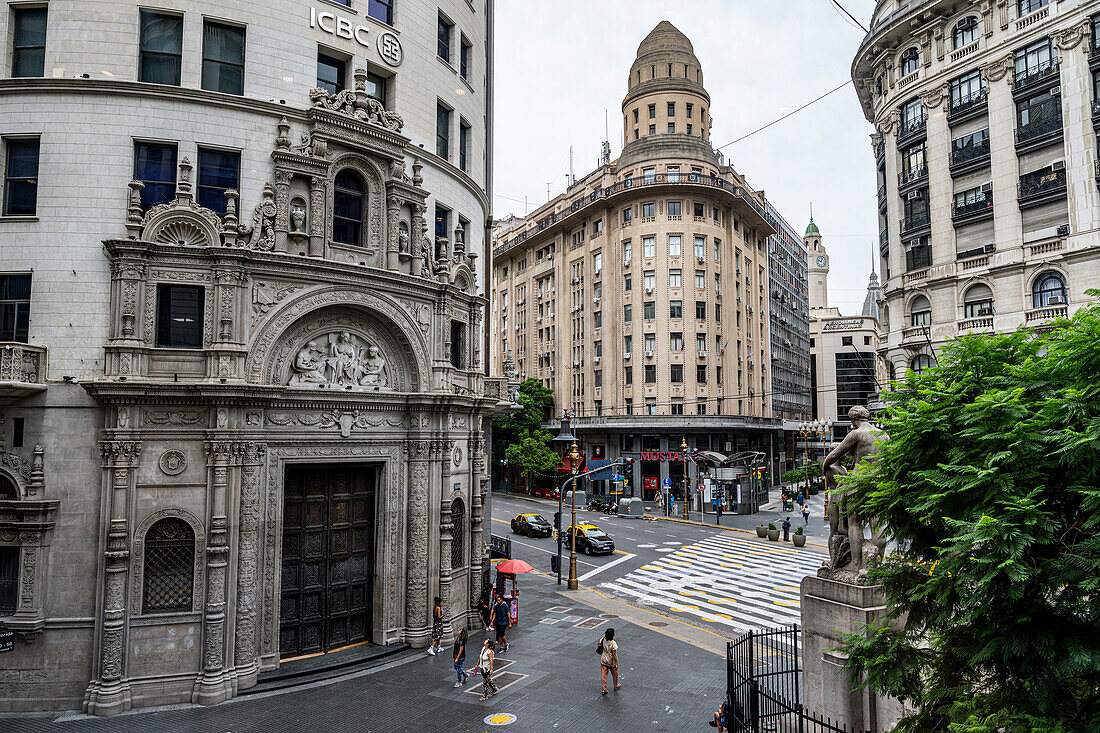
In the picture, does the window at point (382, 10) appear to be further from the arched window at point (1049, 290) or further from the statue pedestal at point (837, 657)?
the arched window at point (1049, 290)

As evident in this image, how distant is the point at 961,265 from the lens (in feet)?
135

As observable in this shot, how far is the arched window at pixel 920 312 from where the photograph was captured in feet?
141

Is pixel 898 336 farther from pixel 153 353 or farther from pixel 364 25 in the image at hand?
pixel 153 353

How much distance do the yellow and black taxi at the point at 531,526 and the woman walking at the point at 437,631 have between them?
83.6ft

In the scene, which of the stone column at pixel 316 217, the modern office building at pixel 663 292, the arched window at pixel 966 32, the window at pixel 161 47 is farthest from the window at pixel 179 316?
the modern office building at pixel 663 292

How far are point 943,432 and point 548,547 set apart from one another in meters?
36.8

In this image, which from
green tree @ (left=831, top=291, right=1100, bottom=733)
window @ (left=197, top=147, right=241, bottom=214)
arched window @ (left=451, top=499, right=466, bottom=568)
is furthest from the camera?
arched window @ (left=451, top=499, right=466, bottom=568)

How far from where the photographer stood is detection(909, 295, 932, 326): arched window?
43000 mm

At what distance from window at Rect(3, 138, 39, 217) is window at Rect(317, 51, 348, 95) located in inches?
312

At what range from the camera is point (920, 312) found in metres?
43.6

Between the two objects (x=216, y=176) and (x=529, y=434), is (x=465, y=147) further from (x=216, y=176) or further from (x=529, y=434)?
(x=529, y=434)

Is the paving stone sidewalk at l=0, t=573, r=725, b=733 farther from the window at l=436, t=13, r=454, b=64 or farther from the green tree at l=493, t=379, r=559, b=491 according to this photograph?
the green tree at l=493, t=379, r=559, b=491

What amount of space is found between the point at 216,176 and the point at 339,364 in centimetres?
635

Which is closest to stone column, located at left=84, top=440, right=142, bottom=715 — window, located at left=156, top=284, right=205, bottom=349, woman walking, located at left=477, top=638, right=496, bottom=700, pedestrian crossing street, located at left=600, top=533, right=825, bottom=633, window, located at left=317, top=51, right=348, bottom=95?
window, located at left=156, top=284, right=205, bottom=349
